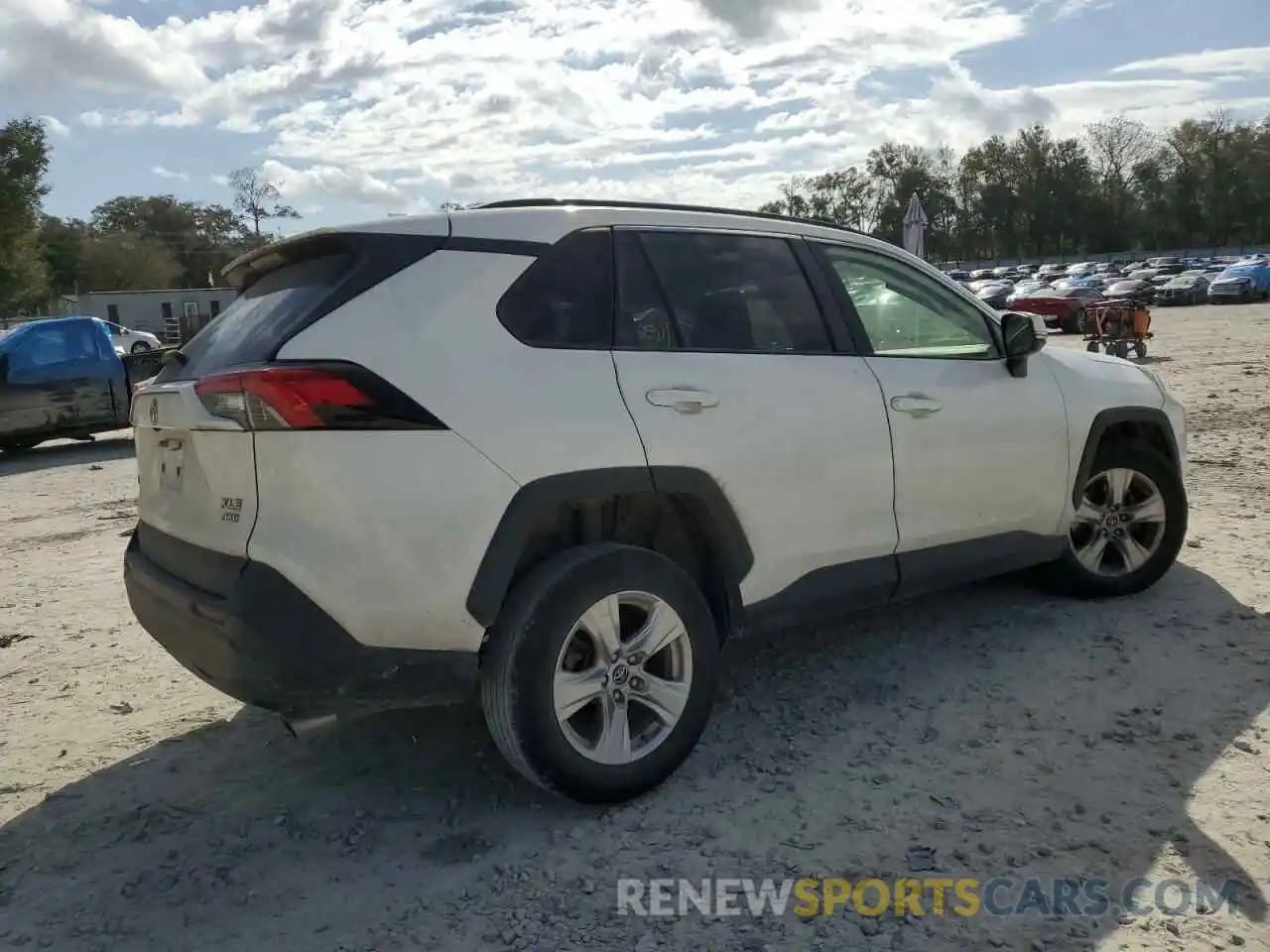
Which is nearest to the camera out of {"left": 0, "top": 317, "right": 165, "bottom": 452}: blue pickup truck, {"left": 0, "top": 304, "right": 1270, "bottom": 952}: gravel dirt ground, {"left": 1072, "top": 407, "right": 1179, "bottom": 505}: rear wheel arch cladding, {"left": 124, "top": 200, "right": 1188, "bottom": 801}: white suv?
{"left": 0, "top": 304, "right": 1270, "bottom": 952}: gravel dirt ground

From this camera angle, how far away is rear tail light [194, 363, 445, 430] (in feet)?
9.29

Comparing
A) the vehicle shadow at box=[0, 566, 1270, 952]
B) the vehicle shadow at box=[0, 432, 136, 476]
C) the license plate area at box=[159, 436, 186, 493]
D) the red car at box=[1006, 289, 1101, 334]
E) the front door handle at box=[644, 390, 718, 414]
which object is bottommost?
the vehicle shadow at box=[0, 566, 1270, 952]

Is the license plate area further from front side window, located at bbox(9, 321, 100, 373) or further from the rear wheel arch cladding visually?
front side window, located at bbox(9, 321, 100, 373)

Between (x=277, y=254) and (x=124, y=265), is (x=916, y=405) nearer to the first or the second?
(x=277, y=254)

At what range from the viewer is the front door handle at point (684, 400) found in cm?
335

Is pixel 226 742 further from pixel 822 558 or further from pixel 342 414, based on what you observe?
pixel 822 558

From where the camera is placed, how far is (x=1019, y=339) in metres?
4.46

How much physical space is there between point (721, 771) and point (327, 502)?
5.34ft

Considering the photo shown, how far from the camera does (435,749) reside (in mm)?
3805

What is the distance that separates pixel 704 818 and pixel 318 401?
171 centimetres

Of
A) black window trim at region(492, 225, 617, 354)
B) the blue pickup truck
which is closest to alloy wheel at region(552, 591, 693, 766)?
black window trim at region(492, 225, 617, 354)

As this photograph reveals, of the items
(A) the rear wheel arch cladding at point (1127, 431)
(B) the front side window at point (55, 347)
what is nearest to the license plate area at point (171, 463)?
(A) the rear wheel arch cladding at point (1127, 431)

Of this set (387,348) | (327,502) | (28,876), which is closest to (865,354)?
(387,348)

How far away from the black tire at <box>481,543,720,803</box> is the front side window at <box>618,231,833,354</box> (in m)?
0.82
